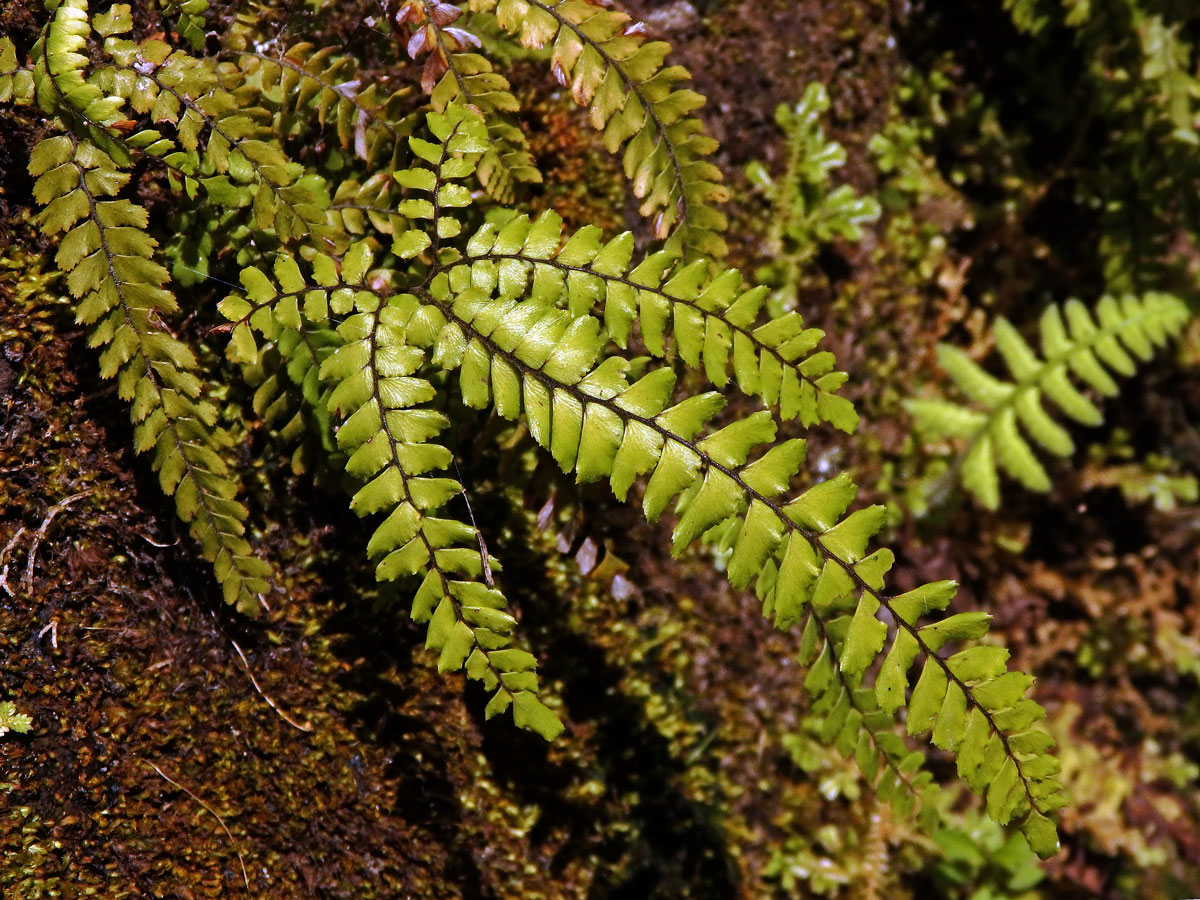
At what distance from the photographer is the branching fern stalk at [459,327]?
1529 mm

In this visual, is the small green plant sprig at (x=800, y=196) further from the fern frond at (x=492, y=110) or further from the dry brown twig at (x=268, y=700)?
the dry brown twig at (x=268, y=700)

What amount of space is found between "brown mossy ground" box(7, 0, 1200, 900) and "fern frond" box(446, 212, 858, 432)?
0.46m

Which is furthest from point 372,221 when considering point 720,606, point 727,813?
point 727,813

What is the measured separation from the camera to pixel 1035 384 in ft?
9.97

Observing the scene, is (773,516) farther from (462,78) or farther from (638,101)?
(462,78)

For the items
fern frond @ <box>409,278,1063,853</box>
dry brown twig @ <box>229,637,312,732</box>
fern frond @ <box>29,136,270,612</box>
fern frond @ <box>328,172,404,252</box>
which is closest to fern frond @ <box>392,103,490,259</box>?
fern frond @ <box>328,172,404,252</box>

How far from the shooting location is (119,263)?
5.22 feet

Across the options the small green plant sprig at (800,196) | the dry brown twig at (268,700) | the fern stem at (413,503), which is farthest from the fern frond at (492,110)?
the dry brown twig at (268,700)

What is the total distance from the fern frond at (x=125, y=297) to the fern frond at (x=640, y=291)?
0.53 meters

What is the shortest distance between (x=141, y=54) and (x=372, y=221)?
0.50 meters

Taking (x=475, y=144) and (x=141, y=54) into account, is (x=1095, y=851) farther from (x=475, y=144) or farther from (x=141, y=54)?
(x=141, y=54)

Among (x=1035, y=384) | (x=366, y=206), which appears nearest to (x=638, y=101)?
(x=366, y=206)

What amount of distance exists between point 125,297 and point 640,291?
3.03ft

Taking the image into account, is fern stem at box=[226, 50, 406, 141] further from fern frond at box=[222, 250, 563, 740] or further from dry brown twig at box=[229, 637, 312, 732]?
dry brown twig at box=[229, 637, 312, 732]
